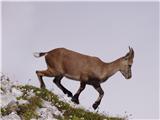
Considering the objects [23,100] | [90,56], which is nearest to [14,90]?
[23,100]

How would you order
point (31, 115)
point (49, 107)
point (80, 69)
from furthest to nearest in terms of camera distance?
point (80, 69), point (49, 107), point (31, 115)

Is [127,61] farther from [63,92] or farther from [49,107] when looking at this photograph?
[49,107]

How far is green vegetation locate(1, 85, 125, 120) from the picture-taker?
57.8ft

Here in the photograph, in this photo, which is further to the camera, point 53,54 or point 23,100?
point 53,54

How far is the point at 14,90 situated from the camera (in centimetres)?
1898

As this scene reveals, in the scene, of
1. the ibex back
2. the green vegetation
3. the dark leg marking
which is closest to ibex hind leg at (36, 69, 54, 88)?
the ibex back

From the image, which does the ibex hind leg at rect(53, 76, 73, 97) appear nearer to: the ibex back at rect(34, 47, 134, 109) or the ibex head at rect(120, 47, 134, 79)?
the ibex back at rect(34, 47, 134, 109)

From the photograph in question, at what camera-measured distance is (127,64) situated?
22.4 m

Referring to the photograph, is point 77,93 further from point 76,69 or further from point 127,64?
point 127,64

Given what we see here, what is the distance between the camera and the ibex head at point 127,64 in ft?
72.7

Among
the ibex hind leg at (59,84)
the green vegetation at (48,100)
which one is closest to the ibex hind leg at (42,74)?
the ibex hind leg at (59,84)

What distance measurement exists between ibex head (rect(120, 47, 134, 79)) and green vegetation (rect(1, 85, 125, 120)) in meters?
2.46

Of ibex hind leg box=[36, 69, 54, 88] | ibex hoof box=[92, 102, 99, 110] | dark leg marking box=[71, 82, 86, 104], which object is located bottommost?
ibex hoof box=[92, 102, 99, 110]

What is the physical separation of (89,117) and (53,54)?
3.43 metres
